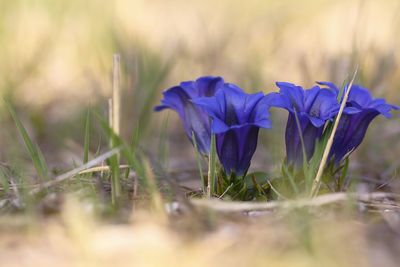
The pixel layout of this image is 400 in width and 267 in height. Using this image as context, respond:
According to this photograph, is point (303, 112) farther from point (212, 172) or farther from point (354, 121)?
point (212, 172)

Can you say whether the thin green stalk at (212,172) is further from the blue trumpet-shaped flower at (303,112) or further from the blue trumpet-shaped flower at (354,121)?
the blue trumpet-shaped flower at (354,121)

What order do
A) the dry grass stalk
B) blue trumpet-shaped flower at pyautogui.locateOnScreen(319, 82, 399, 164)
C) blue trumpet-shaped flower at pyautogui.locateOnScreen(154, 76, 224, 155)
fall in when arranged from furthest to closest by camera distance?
1. blue trumpet-shaped flower at pyautogui.locateOnScreen(154, 76, 224, 155)
2. blue trumpet-shaped flower at pyautogui.locateOnScreen(319, 82, 399, 164)
3. the dry grass stalk

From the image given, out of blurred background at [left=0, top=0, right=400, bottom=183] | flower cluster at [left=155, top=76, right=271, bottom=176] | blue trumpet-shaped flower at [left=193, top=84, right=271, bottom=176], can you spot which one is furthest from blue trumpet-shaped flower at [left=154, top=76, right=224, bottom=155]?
blurred background at [left=0, top=0, right=400, bottom=183]

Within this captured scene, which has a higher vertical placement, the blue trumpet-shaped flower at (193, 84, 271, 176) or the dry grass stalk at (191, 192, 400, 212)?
the blue trumpet-shaped flower at (193, 84, 271, 176)

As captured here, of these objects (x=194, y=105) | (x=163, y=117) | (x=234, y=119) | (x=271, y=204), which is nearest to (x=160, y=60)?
(x=163, y=117)

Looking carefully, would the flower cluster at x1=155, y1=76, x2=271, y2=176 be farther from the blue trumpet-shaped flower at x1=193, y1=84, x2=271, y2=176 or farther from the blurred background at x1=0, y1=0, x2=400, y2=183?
the blurred background at x1=0, y1=0, x2=400, y2=183

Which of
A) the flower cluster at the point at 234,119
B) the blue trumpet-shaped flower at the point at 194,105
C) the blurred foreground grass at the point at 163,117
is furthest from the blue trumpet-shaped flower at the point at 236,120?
the blurred foreground grass at the point at 163,117

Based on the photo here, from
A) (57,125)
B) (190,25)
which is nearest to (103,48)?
(57,125)
